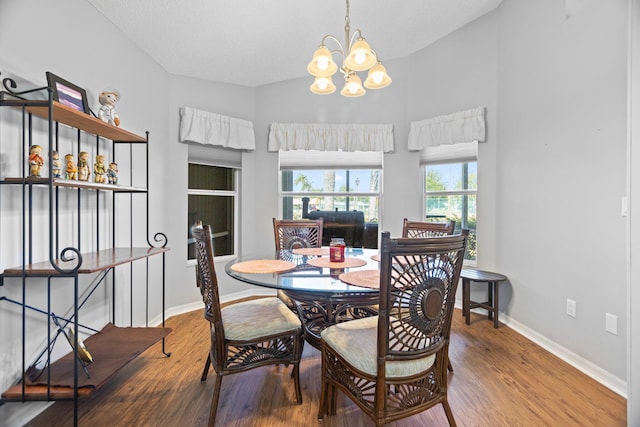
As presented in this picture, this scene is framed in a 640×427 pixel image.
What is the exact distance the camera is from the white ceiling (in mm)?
2439

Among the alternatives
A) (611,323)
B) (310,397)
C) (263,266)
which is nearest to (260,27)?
(263,266)

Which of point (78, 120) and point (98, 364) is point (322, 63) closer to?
point (78, 120)

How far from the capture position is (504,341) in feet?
8.82

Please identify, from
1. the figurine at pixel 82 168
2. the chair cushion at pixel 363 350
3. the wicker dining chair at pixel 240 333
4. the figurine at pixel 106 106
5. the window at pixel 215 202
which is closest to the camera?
the chair cushion at pixel 363 350

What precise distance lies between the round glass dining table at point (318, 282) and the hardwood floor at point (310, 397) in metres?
0.35

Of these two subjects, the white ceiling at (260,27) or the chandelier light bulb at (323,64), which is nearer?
the chandelier light bulb at (323,64)

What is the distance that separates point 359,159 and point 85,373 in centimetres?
323

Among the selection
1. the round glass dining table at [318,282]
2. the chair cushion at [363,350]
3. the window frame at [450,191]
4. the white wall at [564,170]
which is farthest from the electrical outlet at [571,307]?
the chair cushion at [363,350]

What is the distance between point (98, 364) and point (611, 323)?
3.15 meters

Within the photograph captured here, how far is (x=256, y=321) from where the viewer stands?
5.97 ft

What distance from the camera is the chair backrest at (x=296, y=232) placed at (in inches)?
116

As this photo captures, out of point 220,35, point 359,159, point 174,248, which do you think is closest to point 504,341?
point 359,159

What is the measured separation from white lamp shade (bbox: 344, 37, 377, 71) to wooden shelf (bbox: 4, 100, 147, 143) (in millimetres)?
1519

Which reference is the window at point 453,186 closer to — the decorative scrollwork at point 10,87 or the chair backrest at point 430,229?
the chair backrest at point 430,229
